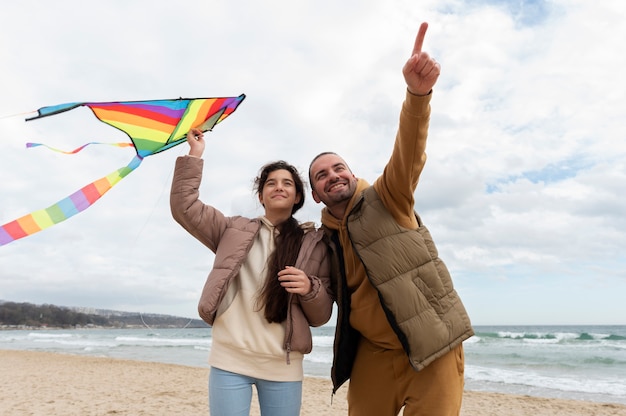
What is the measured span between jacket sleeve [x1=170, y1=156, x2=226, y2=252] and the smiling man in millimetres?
574

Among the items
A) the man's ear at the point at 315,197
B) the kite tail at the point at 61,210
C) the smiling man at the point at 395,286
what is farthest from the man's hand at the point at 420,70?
the kite tail at the point at 61,210

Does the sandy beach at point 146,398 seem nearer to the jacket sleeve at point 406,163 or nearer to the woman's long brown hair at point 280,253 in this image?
A: the woman's long brown hair at point 280,253

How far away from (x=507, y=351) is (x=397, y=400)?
19.3 metres

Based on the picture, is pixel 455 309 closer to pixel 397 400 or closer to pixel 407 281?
pixel 407 281

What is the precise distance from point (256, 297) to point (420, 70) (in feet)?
4.15

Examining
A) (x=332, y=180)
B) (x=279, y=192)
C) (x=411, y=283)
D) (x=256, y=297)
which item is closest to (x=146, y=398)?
(x=256, y=297)

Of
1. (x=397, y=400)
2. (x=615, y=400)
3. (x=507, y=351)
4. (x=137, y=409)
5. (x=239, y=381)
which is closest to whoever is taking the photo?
(x=239, y=381)

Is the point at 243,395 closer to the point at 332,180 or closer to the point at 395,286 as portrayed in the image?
the point at 395,286

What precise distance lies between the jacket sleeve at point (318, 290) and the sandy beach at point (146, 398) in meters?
5.28

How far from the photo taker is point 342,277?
92.0 inches

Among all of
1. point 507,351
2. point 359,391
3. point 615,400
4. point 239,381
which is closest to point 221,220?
point 239,381

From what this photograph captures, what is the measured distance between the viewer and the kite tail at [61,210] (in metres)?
2.07

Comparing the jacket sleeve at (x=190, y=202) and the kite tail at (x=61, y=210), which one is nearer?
the kite tail at (x=61, y=210)

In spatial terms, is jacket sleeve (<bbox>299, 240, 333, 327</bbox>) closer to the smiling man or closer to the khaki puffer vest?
the smiling man
